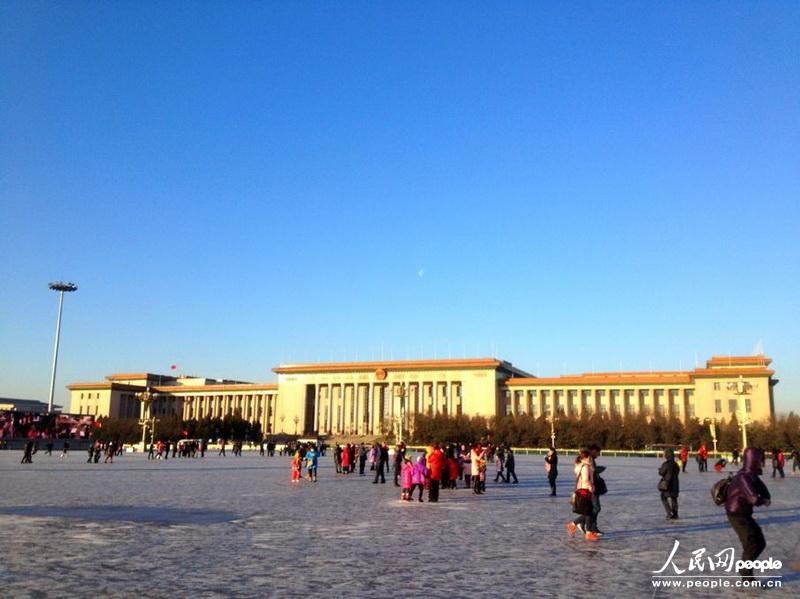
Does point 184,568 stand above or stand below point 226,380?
below

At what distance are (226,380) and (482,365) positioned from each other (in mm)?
72486

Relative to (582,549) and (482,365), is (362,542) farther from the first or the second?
(482,365)


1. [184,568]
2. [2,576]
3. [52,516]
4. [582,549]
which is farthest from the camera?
[52,516]

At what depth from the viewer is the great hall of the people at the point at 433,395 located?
91250mm

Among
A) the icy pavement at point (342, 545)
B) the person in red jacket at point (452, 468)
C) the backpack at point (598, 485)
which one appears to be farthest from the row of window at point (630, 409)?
the backpack at point (598, 485)

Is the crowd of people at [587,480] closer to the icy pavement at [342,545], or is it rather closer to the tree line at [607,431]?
the icy pavement at [342,545]

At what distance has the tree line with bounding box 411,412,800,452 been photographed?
230ft

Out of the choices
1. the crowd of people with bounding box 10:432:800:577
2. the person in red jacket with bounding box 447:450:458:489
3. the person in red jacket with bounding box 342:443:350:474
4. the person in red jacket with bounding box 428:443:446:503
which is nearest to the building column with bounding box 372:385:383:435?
the crowd of people with bounding box 10:432:800:577

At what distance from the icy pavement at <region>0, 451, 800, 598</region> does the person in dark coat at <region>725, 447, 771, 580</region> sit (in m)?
0.45

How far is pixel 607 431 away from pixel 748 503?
7619 centimetres

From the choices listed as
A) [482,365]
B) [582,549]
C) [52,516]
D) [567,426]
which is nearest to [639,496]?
[582,549]

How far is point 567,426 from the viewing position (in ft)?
266

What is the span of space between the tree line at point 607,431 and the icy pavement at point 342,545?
193ft

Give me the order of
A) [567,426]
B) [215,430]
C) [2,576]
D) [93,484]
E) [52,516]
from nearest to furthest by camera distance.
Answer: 1. [2,576]
2. [52,516]
3. [93,484]
4. [567,426]
5. [215,430]
